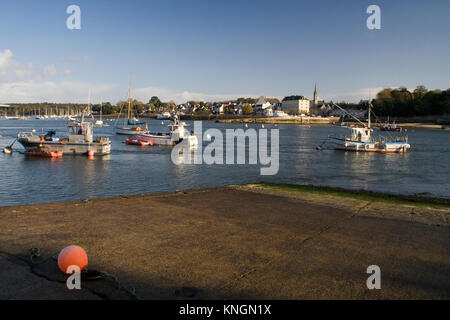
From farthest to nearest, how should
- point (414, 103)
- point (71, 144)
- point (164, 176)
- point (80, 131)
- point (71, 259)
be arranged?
1. point (414, 103)
2. point (80, 131)
3. point (71, 144)
4. point (164, 176)
5. point (71, 259)

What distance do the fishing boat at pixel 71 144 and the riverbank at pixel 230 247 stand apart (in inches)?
1241

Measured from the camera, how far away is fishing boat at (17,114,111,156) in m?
38.8

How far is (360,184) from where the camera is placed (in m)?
25.6

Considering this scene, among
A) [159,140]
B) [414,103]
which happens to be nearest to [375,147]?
[159,140]

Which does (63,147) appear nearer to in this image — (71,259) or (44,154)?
(44,154)

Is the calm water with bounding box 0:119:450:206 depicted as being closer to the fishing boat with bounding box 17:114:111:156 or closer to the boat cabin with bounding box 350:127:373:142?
the fishing boat with bounding box 17:114:111:156

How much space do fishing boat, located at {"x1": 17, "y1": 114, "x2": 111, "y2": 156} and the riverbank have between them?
3152 cm

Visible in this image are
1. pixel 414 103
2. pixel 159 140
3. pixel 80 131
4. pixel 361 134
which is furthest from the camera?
pixel 414 103

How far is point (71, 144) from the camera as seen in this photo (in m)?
39.9

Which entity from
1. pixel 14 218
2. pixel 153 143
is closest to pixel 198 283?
pixel 14 218

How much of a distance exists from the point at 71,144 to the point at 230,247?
37302 mm

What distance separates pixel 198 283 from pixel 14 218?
5585 mm
